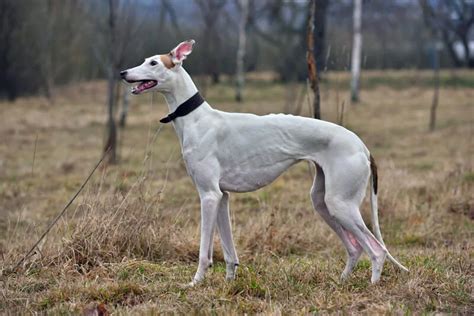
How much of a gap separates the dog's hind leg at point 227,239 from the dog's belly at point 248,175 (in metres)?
0.19

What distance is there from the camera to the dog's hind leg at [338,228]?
6.63 meters

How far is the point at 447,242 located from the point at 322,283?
10.1ft

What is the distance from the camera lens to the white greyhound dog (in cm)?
630

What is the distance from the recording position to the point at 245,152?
21.1 ft

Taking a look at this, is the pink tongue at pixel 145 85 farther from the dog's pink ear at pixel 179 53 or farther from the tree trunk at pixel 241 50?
→ the tree trunk at pixel 241 50

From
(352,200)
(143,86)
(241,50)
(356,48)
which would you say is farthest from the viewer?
(241,50)

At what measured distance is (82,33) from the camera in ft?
115

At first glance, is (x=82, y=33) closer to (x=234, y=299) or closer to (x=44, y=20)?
(x=44, y=20)

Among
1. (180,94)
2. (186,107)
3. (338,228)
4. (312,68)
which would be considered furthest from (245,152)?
(312,68)

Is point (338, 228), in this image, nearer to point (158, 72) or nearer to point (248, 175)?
point (248, 175)

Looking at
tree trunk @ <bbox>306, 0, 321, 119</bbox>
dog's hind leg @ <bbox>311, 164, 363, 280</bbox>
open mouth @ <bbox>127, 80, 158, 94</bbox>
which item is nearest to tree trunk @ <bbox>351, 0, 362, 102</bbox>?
tree trunk @ <bbox>306, 0, 321, 119</bbox>

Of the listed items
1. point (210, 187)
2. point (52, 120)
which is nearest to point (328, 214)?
point (210, 187)

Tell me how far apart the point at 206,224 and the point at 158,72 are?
1.24 meters

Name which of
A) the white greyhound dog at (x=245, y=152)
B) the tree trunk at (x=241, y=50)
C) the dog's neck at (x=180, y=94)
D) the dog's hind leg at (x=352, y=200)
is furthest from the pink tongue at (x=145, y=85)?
the tree trunk at (x=241, y=50)
